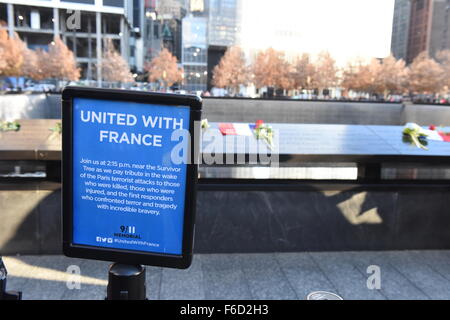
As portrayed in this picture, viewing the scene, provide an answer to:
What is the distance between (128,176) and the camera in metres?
1.67

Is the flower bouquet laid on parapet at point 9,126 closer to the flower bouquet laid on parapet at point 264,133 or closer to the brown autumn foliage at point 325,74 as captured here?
the flower bouquet laid on parapet at point 264,133

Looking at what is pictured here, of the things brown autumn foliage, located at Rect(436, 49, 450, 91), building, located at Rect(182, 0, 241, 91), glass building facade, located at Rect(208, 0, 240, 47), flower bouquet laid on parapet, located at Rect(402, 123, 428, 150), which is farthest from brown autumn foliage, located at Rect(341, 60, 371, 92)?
flower bouquet laid on parapet, located at Rect(402, 123, 428, 150)

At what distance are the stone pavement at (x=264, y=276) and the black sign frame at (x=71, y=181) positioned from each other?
2.12 metres

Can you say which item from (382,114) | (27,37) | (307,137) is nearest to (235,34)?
(27,37)

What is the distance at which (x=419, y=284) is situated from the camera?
4.09 meters

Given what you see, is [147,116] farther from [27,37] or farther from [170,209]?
[27,37]

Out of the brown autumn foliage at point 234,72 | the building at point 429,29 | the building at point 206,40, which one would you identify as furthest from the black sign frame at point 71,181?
the building at point 429,29

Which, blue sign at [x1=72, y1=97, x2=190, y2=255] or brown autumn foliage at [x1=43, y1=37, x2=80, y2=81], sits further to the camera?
brown autumn foliage at [x1=43, y1=37, x2=80, y2=81]

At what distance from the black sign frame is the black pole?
5 cm

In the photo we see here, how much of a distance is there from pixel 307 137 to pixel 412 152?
4.21 ft

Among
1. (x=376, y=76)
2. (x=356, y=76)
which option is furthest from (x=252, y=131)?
(x=356, y=76)

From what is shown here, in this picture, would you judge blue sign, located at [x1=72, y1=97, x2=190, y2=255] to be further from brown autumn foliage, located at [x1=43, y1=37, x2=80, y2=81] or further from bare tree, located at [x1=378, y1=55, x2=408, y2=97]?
bare tree, located at [x1=378, y1=55, x2=408, y2=97]

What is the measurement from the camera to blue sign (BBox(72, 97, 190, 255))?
1621 mm
